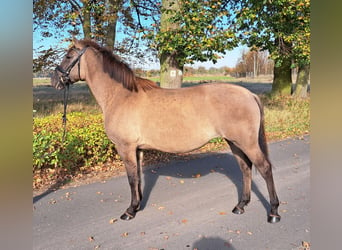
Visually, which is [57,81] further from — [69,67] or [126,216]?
[126,216]

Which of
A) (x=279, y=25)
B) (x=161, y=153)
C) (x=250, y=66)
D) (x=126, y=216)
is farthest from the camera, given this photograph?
(x=250, y=66)

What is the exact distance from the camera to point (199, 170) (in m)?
6.29

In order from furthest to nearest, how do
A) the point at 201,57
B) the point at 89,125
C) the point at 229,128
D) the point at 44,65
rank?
the point at 44,65 → the point at 201,57 → the point at 89,125 → the point at 229,128

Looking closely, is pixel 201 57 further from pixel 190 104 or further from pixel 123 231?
pixel 123 231

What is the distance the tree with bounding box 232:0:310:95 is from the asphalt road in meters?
4.69

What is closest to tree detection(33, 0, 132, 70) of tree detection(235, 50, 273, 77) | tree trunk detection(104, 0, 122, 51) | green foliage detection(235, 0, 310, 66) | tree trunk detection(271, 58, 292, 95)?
tree trunk detection(104, 0, 122, 51)

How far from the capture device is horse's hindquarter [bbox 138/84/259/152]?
393 centimetres

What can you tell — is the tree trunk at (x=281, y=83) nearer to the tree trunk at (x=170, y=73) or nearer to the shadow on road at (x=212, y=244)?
the tree trunk at (x=170, y=73)

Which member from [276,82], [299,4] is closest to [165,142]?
[299,4]

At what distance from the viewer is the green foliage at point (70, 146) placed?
17.0 feet

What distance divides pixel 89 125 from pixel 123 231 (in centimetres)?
332

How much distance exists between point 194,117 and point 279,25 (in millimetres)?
6797

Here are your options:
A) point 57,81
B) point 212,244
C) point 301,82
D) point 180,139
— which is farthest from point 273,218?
point 301,82

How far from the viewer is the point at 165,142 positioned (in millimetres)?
4023
